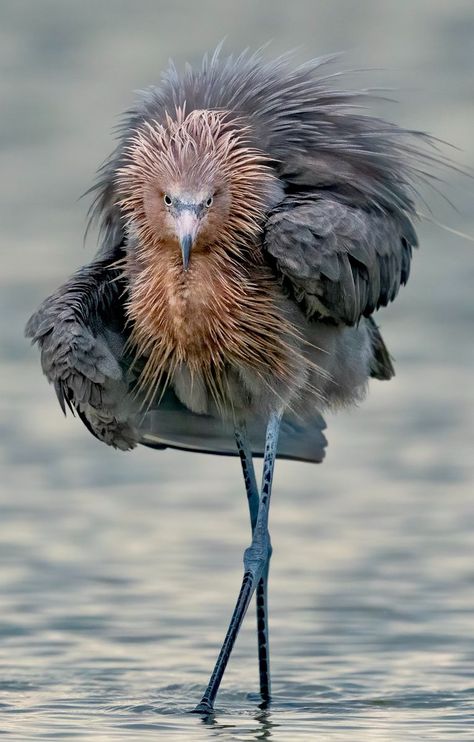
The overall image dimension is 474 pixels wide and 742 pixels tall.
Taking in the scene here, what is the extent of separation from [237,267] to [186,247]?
475 mm

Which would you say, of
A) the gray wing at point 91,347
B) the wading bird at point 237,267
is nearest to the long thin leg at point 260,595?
the wading bird at point 237,267

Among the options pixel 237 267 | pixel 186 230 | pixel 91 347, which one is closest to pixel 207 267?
pixel 237 267

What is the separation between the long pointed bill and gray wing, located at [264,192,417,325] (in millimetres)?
359

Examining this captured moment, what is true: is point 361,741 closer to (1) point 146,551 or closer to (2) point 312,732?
(2) point 312,732

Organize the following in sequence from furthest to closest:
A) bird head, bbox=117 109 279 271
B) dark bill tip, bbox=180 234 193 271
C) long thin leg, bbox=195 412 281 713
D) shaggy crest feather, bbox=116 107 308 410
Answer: long thin leg, bbox=195 412 281 713, shaggy crest feather, bbox=116 107 308 410, bird head, bbox=117 109 279 271, dark bill tip, bbox=180 234 193 271

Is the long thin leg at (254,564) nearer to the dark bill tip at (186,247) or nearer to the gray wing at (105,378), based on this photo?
the gray wing at (105,378)

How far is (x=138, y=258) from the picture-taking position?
9.00 metres

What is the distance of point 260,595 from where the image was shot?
948 cm

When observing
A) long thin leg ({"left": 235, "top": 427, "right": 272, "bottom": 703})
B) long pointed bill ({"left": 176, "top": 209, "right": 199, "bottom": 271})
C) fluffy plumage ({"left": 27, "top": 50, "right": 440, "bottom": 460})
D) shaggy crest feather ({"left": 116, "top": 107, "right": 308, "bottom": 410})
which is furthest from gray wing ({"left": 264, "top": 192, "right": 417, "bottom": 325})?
long thin leg ({"left": 235, "top": 427, "right": 272, "bottom": 703})

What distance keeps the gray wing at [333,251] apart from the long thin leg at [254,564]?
0.65 metres

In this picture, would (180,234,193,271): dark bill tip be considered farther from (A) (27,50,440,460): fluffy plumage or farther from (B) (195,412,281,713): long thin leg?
(B) (195,412,281,713): long thin leg

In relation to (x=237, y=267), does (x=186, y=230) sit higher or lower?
higher

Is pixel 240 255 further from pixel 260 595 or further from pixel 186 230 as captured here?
pixel 260 595

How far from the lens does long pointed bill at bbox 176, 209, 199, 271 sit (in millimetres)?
8398
